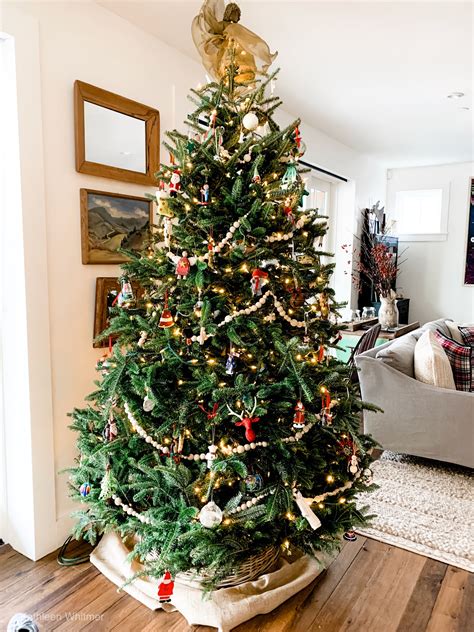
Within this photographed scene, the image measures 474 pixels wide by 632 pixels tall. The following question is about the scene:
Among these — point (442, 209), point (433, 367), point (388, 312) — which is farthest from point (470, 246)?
point (433, 367)

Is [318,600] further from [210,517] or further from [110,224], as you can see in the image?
[110,224]

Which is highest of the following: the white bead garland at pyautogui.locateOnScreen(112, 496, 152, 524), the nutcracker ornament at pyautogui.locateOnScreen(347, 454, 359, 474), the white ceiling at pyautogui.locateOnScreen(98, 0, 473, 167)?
the white ceiling at pyautogui.locateOnScreen(98, 0, 473, 167)

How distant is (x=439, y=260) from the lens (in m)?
6.05

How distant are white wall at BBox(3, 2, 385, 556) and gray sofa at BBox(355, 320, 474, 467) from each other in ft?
5.43

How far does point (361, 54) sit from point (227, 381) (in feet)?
7.09

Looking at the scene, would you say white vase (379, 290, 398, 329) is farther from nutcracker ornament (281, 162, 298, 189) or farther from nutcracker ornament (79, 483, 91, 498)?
nutcracker ornament (79, 483, 91, 498)

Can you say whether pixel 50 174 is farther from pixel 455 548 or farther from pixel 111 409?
pixel 455 548

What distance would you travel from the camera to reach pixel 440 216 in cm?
599

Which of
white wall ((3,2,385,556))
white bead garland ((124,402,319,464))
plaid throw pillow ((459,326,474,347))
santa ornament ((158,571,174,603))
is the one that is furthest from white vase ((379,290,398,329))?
santa ornament ((158,571,174,603))

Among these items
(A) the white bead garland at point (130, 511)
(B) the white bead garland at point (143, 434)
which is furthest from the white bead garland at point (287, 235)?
(A) the white bead garland at point (130, 511)

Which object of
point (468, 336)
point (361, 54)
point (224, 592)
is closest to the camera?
point (224, 592)

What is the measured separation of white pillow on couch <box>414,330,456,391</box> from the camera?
9.00ft

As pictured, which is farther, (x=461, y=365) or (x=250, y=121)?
(x=461, y=365)

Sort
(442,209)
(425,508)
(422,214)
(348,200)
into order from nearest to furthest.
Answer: (425,508), (348,200), (442,209), (422,214)
